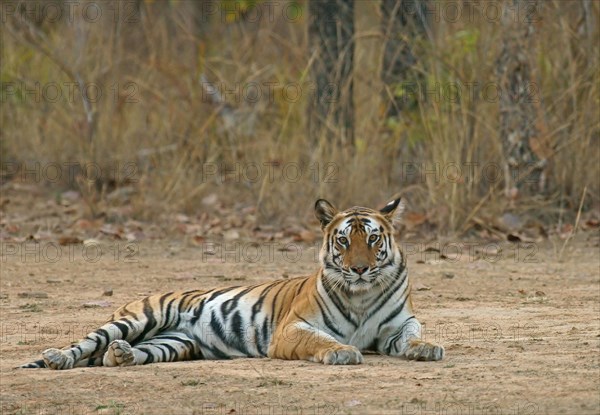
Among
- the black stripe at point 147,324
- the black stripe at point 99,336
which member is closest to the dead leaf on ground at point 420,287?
the black stripe at point 147,324

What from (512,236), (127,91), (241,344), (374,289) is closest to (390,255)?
(374,289)

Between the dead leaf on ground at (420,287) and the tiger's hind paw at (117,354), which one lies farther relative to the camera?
the dead leaf on ground at (420,287)

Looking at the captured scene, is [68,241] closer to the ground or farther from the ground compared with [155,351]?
closer to the ground

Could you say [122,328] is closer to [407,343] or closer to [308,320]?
[308,320]

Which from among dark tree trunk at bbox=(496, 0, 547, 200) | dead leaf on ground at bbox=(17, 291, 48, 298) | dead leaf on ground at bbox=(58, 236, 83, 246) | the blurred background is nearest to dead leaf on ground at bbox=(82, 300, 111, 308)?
dead leaf on ground at bbox=(17, 291, 48, 298)

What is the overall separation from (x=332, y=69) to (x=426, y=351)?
7503 millimetres

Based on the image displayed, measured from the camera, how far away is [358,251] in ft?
20.1

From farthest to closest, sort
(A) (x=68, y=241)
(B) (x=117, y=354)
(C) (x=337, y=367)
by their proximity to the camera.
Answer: (A) (x=68, y=241) → (B) (x=117, y=354) → (C) (x=337, y=367)

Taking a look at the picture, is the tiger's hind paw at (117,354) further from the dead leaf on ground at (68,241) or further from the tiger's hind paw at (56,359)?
the dead leaf on ground at (68,241)

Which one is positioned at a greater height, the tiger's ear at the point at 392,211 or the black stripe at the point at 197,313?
the tiger's ear at the point at 392,211

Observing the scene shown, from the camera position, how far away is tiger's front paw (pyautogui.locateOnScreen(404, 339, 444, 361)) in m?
5.81

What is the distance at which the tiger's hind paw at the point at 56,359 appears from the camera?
576 cm

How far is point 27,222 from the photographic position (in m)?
12.6

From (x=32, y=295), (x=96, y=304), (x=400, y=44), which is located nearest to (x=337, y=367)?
(x=96, y=304)
